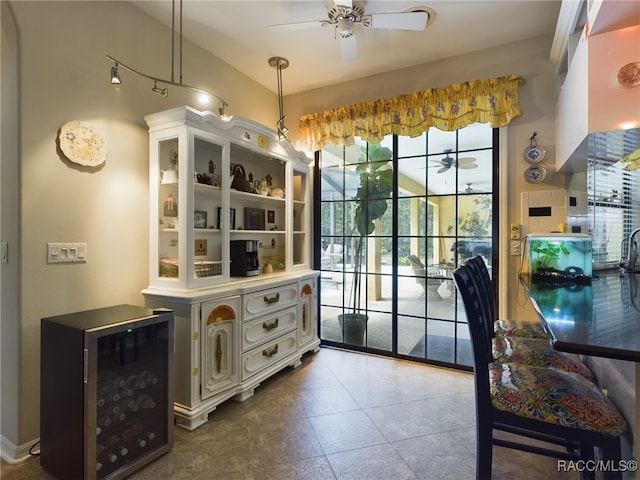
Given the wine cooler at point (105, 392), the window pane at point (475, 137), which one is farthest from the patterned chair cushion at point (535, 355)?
the wine cooler at point (105, 392)

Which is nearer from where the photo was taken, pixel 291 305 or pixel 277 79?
pixel 291 305

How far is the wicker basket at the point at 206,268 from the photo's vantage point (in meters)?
2.31

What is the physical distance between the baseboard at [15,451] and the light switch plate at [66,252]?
3.30ft

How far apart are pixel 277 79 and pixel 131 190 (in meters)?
1.94

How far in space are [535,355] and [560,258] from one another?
35.9 inches

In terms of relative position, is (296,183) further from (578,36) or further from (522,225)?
(578,36)

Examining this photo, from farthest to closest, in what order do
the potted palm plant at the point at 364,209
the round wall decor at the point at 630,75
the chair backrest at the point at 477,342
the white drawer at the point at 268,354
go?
the potted palm plant at the point at 364,209, the white drawer at the point at 268,354, the round wall decor at the point at 630,75, the chair backrest at the point at 477,342

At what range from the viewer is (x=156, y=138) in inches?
91.2

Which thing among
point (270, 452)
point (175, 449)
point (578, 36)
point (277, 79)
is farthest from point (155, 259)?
point (578, 36)

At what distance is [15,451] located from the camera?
1.78m

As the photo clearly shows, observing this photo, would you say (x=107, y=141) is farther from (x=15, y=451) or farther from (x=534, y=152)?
(x=534, y=152)

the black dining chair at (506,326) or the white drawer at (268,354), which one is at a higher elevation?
the black dining chair at (506,326)

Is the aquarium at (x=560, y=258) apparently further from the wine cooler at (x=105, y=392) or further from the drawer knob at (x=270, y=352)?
the wine cooler at (x=105, y=392)

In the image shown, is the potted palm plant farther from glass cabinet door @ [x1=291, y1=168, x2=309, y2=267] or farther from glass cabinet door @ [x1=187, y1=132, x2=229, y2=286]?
glass cabinet door @ [x1=187, y1=132, x2=229, y2=286]
